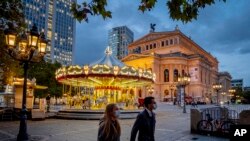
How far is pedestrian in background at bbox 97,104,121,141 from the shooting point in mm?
4527

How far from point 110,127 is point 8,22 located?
16530 mm

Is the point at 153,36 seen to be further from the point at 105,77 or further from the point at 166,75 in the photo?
the point at 105,77

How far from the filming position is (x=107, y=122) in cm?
455

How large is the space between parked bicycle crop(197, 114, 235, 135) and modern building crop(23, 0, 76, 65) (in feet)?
405

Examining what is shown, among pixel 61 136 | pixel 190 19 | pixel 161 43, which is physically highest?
pixel 161 43

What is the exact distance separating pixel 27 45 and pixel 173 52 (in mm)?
84638

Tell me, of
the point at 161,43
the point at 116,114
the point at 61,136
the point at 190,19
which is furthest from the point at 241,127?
the point at 161,43

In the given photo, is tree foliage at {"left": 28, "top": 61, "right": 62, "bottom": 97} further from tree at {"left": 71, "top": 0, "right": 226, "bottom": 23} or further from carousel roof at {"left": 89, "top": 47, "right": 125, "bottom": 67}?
tree at {"left": 71, "top": 0, "right": 226, "bottom": 23}

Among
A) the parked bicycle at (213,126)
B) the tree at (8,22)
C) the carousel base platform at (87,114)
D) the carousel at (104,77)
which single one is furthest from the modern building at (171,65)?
the parked bicycle at (213,126)

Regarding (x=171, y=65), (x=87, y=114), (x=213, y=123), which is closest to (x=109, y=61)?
(x=87, y=114)

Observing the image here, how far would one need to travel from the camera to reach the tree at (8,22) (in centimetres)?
1742

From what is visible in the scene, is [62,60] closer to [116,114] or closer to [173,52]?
[173,52]

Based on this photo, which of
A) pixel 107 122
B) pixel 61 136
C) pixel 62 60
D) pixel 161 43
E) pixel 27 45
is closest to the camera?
pixel 107 122

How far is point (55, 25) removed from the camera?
149m
